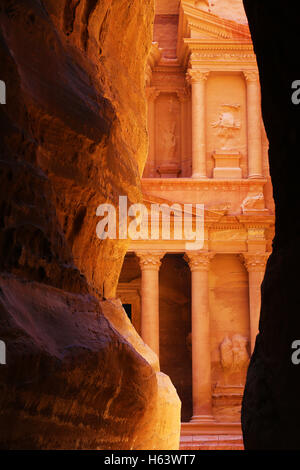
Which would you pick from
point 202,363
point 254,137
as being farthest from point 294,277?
point 254,137

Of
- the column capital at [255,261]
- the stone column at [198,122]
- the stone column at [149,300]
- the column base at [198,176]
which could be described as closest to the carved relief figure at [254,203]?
the column capital at [255,261]

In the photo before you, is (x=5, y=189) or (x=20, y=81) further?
(x=20, y=81)

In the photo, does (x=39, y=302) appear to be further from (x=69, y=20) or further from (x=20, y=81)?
(x=69, y=20)

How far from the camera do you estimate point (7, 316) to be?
3.27m

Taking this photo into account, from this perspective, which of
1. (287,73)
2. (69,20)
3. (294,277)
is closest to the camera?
(294,277)

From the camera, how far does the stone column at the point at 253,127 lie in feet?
82.5

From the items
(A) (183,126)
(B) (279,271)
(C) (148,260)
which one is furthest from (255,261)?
(B) (279,271)

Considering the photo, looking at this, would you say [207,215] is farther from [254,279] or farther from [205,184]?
[254,279]

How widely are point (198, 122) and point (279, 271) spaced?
2213 cm

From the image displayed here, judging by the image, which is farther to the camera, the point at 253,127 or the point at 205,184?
the point at 253,127

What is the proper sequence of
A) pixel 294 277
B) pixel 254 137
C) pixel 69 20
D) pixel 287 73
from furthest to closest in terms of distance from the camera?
pixel 254 137, pixel 69 20, pixel 287 73, pixel 294 277

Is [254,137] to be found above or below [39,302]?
above

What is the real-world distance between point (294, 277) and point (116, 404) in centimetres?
141

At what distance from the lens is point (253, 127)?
25.4 metres
